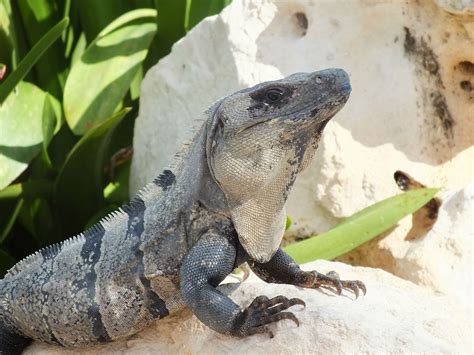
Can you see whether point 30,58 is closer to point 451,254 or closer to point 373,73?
point 373,73

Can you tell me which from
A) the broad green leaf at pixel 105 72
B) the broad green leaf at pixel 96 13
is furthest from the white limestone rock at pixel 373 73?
the broad green leaf at pixel 96 13

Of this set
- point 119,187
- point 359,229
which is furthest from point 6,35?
point 359,229

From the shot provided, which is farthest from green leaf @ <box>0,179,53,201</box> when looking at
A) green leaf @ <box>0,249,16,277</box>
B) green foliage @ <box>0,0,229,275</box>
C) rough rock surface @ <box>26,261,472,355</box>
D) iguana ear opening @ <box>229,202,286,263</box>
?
iguana ear opening @ <box>229,202,286,263</box>

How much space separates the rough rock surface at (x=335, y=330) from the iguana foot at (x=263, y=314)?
43 mm

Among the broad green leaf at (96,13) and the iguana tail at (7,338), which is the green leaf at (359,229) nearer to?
the iguana tail at (7,338)

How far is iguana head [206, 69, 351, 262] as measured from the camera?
2809 millimetres

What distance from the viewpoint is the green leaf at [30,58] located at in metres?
4.71

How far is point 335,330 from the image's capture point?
285 centimetres

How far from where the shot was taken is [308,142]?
285 cm

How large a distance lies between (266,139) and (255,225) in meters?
0.32

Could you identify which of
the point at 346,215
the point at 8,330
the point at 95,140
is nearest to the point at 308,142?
the point at 8,330

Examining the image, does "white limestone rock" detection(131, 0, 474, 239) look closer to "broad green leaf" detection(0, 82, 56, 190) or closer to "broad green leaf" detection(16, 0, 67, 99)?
"broad green leaf" detection(0, 82, 56, 190)

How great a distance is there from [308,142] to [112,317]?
3.22ft

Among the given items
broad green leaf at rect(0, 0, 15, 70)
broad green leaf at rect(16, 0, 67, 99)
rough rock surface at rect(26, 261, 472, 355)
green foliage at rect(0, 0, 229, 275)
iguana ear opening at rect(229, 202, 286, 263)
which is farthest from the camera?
broad green leaf at rect(16, 0, 67, 99)
